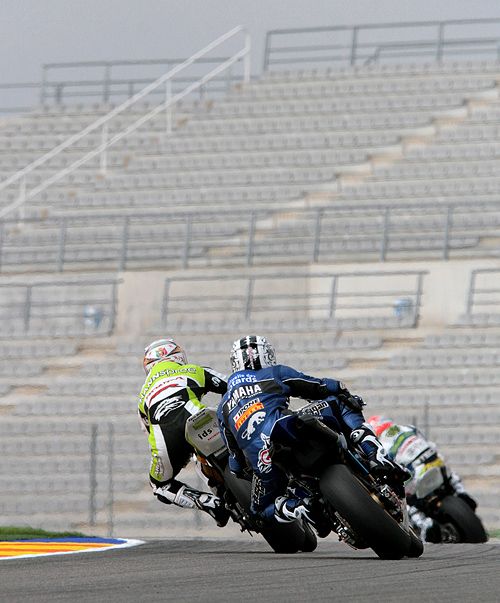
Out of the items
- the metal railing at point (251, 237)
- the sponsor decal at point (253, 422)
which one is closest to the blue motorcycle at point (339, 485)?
the sponsor decal at point (253, 422)

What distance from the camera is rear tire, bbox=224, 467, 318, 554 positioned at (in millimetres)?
11070

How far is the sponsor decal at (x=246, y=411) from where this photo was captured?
10306 millimetres

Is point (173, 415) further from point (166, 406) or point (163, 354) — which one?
point (163, 354)

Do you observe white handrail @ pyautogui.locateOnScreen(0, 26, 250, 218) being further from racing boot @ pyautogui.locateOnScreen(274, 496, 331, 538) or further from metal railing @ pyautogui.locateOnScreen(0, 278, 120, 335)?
racing boot @ pyautogui.locateOnScreen(274, 496, 331, 538)

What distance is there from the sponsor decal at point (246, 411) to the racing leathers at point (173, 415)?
1.79 metres

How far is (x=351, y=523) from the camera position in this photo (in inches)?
368

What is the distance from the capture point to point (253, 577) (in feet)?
27.9

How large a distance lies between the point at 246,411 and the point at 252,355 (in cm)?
39

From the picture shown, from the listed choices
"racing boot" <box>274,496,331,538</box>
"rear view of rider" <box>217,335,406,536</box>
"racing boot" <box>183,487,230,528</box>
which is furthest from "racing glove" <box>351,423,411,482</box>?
"racing boot" <box>183,487,230,528</box>

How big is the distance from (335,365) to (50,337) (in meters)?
5.21

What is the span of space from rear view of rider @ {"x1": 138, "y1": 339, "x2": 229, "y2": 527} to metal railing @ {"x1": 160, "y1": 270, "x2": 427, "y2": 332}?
11.4 m

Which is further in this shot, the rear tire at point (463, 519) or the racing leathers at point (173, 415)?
the rear tire at point (463, 519)

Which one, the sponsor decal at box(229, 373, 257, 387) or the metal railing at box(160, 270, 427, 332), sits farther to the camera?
the metal railing at box(160, 270, 427, 332)

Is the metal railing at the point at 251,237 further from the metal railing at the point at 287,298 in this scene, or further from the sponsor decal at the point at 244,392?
the sponsor decal at the point at 244,392
